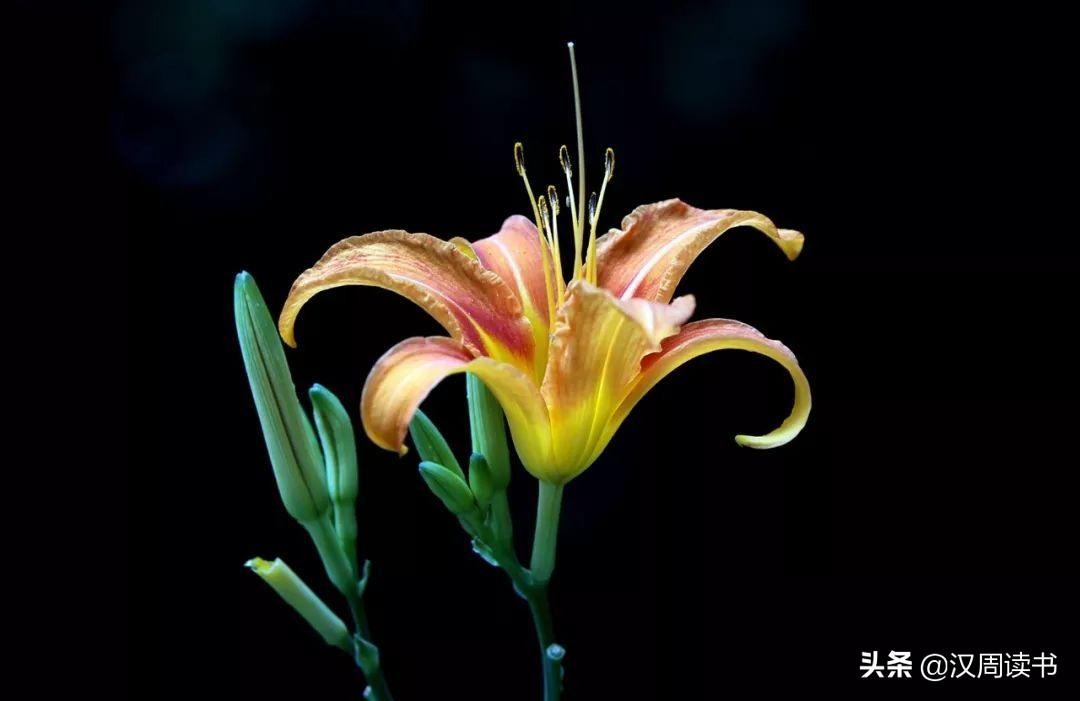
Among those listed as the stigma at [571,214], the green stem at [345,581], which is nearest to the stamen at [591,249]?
the stigma at [571,214]

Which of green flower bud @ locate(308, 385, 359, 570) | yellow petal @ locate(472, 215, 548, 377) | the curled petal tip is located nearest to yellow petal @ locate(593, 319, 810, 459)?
the curled petal tip

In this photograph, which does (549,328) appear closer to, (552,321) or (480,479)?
(552,321)

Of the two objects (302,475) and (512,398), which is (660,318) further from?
(302,475)

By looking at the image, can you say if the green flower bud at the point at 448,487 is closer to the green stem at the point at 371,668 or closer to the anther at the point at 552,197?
the green stem at the point at 371,668

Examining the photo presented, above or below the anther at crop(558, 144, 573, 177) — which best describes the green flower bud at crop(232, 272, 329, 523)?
below

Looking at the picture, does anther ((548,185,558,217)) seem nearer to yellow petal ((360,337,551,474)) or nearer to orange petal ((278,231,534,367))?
orange petal ((278,231,534,367))

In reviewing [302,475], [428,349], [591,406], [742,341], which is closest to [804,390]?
[742,341]
